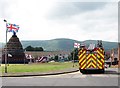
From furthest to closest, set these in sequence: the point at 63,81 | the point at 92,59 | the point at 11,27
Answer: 1. the point at 11,27
2. the point at 92,59
3. the point at 63,81

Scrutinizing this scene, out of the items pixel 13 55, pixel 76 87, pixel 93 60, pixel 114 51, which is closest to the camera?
pixel 76 87

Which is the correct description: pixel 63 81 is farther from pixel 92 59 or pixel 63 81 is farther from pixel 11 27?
pixel 11 27

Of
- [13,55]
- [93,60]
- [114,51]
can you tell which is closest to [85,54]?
[93,60]

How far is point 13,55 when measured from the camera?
116 m

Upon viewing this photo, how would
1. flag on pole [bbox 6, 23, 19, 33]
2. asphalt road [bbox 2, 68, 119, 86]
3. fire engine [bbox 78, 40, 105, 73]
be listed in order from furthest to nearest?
flag on pole [bbox 6, 23, 19, 33] < fire engine [bbox 78, 40, 105, 73] < asphalt road [bbox 2, 68, 119, 86]

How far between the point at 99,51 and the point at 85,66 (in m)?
1.92

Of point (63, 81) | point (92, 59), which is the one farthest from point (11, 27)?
point (63, 81)

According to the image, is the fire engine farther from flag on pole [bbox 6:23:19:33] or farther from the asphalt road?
flag on pole [bbox 6:23:19:33]

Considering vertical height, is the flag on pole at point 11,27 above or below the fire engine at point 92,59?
above

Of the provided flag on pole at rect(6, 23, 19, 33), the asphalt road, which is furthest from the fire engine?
flag on pole at rect(6, 23, 19, 33)

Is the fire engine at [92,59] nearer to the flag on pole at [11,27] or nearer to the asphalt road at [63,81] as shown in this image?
the asphalt road at [63,81]

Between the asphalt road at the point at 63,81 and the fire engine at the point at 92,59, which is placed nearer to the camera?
the asphalt road at the point at 63,81

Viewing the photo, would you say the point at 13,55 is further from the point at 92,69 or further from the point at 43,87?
the point at 43,87

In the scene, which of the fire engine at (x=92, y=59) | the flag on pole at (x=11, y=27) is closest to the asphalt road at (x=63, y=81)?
the fire engine at (x=92, y=59)
